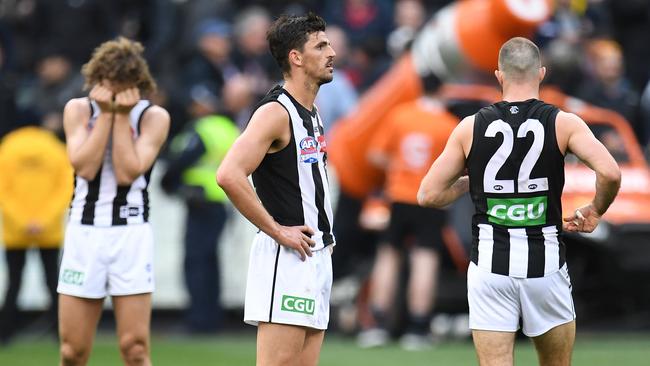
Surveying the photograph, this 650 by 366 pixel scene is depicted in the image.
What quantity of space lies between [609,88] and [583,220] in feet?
28.5

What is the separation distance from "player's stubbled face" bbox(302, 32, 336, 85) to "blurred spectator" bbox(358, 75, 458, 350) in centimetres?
576

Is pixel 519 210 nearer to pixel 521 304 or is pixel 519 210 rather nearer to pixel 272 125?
pixel 521 304

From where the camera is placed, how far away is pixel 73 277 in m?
7.91

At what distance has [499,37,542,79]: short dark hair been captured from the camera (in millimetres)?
6703

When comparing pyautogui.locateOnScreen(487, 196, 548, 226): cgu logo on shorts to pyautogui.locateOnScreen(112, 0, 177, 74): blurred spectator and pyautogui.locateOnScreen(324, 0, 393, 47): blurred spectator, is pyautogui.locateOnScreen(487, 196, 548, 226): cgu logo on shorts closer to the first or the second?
pyautogui.locateOnScreen(324, 0, 393, 47): blurred spectator

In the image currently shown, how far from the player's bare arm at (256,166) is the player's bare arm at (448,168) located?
2.39 feet

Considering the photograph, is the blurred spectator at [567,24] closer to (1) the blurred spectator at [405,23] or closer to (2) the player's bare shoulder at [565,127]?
(1) the blurred spectator at [405,23]

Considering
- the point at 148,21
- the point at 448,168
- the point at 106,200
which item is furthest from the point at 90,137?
the point at 148,21

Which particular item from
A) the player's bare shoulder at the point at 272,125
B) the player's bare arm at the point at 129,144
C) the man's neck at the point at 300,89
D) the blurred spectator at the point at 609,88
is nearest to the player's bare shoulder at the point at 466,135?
the man's neck at the point at 300,89

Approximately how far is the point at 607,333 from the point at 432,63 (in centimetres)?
348

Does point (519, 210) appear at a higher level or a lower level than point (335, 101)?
lower

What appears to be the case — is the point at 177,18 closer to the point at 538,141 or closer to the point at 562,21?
the point at 562,21

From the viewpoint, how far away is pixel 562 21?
16.0 m

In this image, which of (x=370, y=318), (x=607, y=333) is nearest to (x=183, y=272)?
(x=370, y=318)
